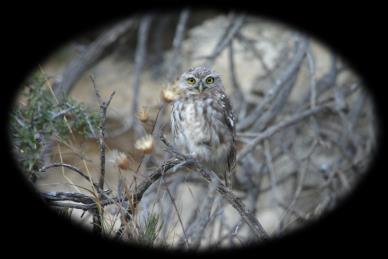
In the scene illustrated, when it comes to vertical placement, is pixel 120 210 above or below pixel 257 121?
below

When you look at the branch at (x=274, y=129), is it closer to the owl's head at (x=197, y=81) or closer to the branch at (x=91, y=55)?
the owl's head at (x=197, y=81)

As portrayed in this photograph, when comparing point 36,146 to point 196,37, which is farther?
point 196,37

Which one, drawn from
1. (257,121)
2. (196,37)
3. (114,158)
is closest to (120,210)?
(114,158)

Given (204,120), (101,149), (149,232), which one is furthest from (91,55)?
(149,232)

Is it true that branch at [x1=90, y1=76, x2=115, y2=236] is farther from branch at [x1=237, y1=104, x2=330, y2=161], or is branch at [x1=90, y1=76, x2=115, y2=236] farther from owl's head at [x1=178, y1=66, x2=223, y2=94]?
branch at [x1=237, y1=104, x2=330, y2=161]

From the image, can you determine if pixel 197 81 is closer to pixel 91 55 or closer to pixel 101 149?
pixel 101 149

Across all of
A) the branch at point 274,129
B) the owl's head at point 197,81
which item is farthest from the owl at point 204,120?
the branch at point 274,129

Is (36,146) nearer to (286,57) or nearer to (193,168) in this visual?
(193,168)

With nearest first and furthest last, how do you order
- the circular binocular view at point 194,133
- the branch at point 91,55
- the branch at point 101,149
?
the branch at point 101,149
the circular binocular view at point 194,133
the branch at point 91,55
